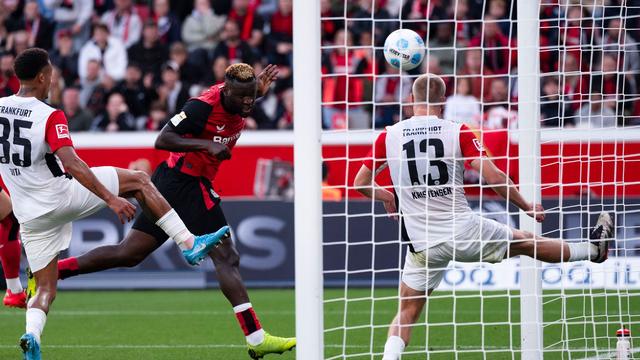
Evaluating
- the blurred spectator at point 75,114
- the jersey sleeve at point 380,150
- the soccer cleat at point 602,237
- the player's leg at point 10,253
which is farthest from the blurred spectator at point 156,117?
the soccer cleat at point 602,237

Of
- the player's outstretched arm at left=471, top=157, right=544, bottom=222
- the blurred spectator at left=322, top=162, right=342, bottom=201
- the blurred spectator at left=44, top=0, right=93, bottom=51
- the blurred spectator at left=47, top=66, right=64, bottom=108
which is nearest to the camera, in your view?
the player's outstretched arm at left=471, top=157, right=544, bottom=222

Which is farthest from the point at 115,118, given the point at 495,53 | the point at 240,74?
the point at 240,74

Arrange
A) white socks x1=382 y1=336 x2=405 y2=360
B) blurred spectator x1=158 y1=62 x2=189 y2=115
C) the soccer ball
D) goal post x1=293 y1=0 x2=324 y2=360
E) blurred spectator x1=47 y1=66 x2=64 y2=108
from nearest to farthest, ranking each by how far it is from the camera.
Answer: goal post x1=293 y1=0 x2=324 y2=360
white socks x1=382 y1=336 x2=405 y2=360
the soccer ball
blurred spectator x1=47 y1=66 x2=64 y2=108
blurred spectator x1=158 y1=62 x2=189 y2=115

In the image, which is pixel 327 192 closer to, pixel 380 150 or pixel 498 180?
pixel 380 150

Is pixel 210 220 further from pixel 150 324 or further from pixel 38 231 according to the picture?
pixel 150 324

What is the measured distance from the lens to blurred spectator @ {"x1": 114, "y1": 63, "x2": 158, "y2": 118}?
59.2 ft

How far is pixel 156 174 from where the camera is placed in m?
8.66

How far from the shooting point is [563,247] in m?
7.45

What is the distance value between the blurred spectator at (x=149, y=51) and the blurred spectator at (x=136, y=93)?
0.33 meters

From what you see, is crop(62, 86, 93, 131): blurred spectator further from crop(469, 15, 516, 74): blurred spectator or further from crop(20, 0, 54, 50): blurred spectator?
crop(469, 15, 516, 74): blurred spectator

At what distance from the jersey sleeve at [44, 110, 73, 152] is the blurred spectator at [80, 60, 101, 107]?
11110 mm

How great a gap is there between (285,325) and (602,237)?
4137mm

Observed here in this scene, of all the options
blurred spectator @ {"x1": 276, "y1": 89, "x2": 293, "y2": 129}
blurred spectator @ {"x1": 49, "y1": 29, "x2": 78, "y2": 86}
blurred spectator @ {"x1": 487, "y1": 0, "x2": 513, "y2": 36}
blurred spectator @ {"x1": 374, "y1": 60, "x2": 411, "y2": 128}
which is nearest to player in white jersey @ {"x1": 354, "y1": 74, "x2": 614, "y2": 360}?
blurred spectator @ {"x1": 487, "y1": 0, "x2": 513, "y2": 36}

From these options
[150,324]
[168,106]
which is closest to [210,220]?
[150,324]
